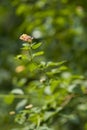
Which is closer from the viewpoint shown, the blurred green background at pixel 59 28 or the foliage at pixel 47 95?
the foliage at pixel 47 95

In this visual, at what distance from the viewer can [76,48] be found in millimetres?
2611

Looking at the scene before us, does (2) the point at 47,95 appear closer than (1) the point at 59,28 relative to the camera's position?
Yes

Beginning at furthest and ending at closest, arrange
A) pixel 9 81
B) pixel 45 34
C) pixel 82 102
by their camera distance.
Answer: pixel 9 81
pixel 45 34
pixel 82 102

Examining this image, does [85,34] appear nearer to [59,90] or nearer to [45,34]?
[45,34]

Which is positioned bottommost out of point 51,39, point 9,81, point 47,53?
point 9,81

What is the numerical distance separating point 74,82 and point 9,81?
5.21 ft

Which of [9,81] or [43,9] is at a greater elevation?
[43,9]

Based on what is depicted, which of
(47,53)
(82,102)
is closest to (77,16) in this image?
(47,53)

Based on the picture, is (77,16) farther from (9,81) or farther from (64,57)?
(9,81)

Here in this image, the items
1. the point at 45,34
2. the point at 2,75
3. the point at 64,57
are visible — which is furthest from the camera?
the point at 2,75

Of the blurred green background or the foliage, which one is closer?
the foliage

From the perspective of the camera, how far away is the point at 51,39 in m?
2.54

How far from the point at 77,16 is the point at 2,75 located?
805 mm

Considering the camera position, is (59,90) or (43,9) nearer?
(59,90)
